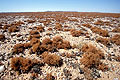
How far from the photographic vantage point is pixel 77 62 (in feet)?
17.8

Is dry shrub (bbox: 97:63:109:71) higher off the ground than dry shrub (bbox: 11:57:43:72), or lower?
lower

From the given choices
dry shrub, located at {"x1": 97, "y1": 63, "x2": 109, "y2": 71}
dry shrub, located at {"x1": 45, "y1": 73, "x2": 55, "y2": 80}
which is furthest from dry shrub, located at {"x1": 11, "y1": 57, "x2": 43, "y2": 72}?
dry shrub, located at {"x1": 97, "y1": 63, "x2": 109, "y2": 71}

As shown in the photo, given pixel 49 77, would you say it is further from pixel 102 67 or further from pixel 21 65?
pixel 102 67

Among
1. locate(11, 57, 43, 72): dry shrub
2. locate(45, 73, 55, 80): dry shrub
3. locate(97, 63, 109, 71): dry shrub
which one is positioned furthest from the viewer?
locate(97, 63, 109, 71): dry shrub

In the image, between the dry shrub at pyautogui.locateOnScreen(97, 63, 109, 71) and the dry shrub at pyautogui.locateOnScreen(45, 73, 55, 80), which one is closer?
the dry shrub at pyautogui.locateOnScreen(45, 73, 55, 80)

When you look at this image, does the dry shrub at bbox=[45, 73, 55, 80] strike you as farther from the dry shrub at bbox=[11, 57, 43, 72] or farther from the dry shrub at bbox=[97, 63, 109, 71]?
the dry shrub at bbox=[97, 63, 109, 71]

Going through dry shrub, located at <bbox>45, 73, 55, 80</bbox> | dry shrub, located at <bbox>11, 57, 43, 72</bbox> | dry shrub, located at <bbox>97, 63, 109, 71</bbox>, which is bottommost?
dry shrub, located at <bbox>45, 73, 55, 80</bbox>

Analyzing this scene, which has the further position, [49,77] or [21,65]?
[21,65]

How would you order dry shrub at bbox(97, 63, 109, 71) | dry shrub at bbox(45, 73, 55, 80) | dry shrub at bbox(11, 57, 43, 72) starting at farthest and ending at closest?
Answer: dry shrub at bbox(97, 63, 109, 71), dry shrub at bbox(11, 57, 43, 72), dry shrub at bbox(45, 73, 55, 80)

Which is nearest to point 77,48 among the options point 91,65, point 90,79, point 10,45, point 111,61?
point 91,65

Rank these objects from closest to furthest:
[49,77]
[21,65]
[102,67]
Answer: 1. [49,77]
2. [21,65]
3. [102,67]

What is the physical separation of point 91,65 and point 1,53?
273 inches

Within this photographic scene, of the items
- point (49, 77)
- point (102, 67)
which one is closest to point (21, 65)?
→ point (49, 77)

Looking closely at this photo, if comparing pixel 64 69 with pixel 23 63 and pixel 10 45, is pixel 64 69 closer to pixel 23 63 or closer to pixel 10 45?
pixel 23 63
